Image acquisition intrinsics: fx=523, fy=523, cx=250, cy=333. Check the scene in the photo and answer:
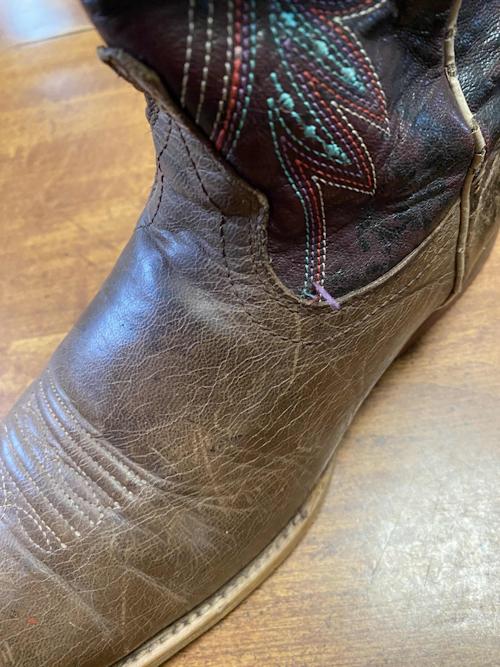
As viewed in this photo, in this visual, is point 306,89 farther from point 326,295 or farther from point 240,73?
point 326,295

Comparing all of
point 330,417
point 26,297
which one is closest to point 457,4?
point 330,417

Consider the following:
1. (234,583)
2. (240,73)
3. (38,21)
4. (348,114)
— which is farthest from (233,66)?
(38,21)

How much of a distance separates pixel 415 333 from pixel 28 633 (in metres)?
0.63

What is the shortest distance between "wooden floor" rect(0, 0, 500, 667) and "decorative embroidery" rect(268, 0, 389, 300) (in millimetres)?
445

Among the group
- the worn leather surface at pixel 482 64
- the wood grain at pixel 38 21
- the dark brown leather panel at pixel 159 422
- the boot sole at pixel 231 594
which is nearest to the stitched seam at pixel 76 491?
the dark brown leather panel at pixel 159 422

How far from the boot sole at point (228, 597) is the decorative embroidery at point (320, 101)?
428mm

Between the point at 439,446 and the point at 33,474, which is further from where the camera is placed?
the point at 439,446

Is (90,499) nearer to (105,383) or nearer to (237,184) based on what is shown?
(105,383)

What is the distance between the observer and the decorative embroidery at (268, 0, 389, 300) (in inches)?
15.6

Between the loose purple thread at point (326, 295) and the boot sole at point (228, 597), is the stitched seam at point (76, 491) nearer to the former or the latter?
the boot sole at point (228, 597)

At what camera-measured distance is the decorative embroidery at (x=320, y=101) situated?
1.30 ft

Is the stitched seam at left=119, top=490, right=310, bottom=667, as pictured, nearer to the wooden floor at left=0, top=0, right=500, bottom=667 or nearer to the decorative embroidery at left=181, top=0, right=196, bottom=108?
the wooden floor at left=0, top=0, right=500, bottom=667

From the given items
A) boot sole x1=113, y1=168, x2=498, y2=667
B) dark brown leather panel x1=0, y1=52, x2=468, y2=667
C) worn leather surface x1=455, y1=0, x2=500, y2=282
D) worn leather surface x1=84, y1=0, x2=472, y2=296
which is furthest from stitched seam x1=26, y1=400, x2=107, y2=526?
worn leather surface x1=455, y1=0, x2=500, y2=282

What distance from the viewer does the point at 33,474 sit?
57 cm
